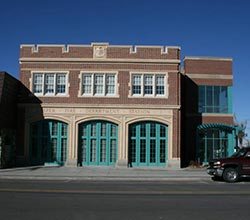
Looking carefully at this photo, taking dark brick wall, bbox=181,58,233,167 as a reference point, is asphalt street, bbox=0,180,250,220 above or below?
below

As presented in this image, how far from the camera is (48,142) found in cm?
2778

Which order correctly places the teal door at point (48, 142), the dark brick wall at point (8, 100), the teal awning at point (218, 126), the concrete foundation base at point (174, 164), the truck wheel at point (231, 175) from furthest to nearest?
1. the teal awning at point (218, 126)
2. the teal door at point (48, 142)
3. the concrete foundation base at point (174, 164)
4. the dark brick wall at point (8, 100)
5. the truck wheel at point (231, 175)

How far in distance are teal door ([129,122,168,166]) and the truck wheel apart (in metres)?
8.44

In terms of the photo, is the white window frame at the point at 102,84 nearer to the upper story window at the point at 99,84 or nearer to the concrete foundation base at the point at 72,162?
the upper story window at the point at 99,84

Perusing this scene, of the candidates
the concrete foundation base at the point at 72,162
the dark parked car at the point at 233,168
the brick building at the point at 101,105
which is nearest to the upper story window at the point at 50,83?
the brick building at the point at 101,105

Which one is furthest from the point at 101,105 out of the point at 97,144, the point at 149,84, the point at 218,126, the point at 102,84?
the point at 218,126

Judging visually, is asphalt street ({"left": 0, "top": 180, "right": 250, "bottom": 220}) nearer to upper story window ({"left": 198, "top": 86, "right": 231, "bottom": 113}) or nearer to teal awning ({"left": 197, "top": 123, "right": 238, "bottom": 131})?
teal awning ({"left": 197, "top": 123, "right": 238, "bottom": 131})

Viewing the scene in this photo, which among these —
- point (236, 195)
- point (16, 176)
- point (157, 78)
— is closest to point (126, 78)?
point (157, 78)

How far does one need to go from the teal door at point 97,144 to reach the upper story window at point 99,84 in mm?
2261

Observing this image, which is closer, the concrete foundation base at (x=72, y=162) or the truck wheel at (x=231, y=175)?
the truck wheel at (x=231, y=175)

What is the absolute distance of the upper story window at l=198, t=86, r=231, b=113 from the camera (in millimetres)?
31656

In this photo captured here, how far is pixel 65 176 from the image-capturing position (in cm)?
2116

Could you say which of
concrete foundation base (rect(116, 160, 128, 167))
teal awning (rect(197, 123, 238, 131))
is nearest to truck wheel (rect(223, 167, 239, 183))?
concrete foundation base (rect(116, 160, 128, 167))

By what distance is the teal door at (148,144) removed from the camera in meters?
27.5
